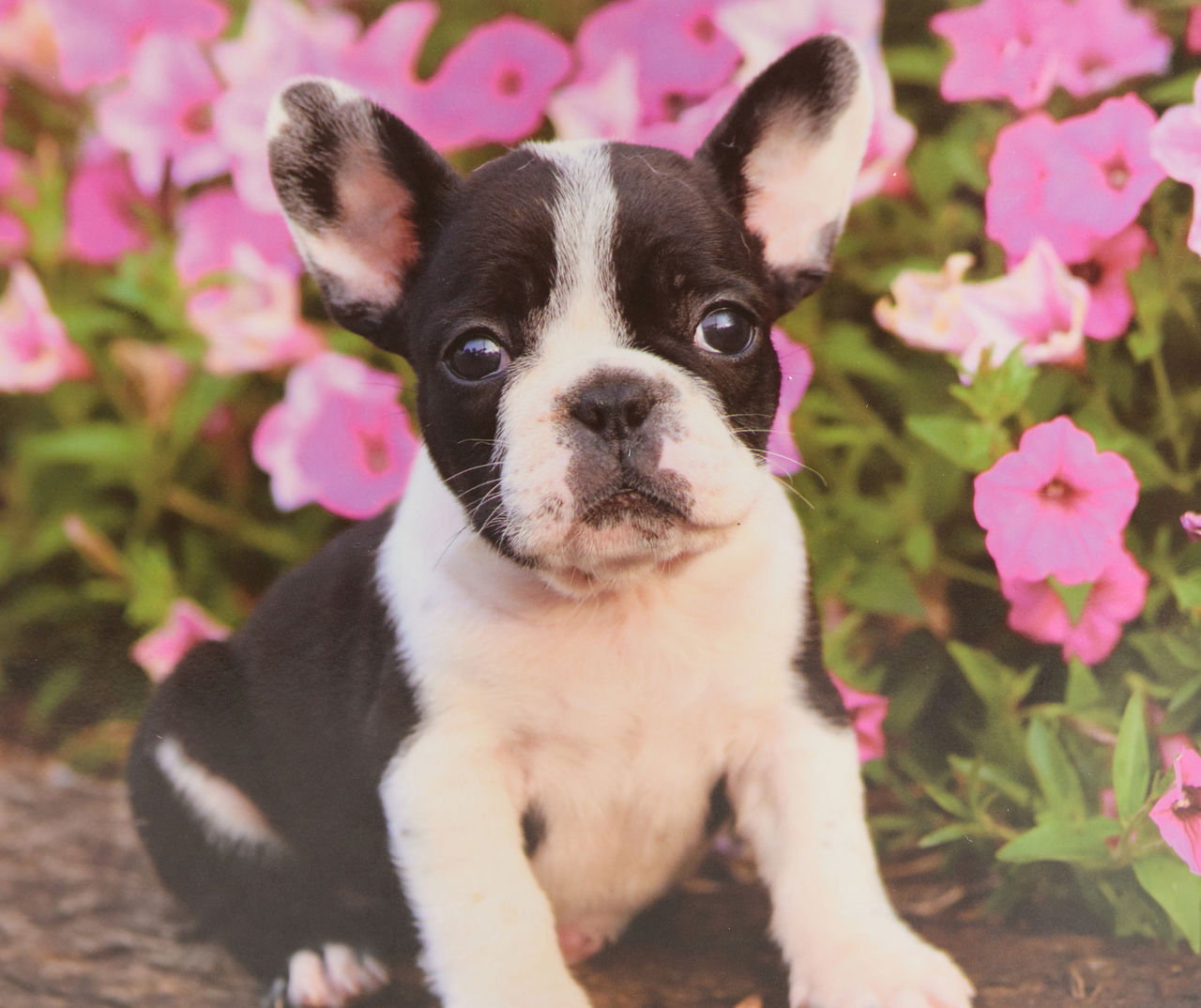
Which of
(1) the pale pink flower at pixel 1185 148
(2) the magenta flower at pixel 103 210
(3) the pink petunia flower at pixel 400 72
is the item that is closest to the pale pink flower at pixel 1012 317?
(1) the pale pink flower at pixel 1185 148

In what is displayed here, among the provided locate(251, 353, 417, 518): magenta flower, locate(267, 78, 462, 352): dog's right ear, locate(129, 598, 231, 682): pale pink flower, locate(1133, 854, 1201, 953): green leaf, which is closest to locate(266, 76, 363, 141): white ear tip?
locate(267, 78, 462, 352): dog's right ear

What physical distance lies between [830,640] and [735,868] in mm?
361

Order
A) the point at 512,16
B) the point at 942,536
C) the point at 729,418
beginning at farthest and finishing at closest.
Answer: the point at 512,16 → the point at 942,536 → the point at 729,418

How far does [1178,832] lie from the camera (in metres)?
1.59

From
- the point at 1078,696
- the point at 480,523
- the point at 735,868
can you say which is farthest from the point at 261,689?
the point at 1078,696

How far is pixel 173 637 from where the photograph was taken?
218cm

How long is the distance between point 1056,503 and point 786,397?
374 millimetres

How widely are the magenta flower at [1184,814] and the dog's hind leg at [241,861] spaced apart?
1.00m

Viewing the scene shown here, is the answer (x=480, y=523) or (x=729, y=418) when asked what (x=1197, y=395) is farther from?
(x=480, y=523)

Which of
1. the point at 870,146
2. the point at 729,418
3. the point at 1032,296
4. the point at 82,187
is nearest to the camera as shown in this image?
the point at 729,418

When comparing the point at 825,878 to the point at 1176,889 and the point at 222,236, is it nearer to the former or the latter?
the point at 1176,889

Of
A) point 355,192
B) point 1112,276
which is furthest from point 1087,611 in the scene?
point 355,192

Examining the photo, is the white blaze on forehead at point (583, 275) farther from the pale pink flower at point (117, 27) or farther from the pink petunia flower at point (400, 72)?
the pale pink flower at point (117, 27)

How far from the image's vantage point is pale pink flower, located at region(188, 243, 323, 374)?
221 cm
